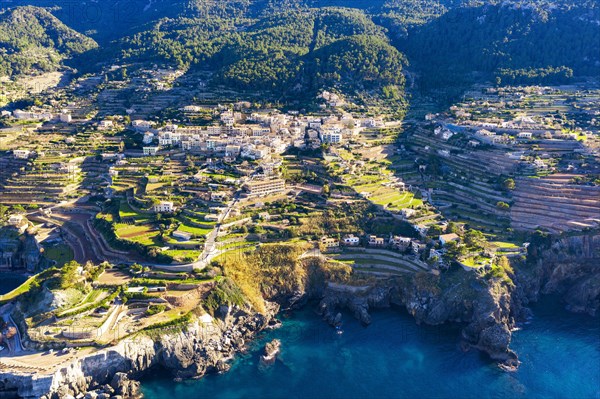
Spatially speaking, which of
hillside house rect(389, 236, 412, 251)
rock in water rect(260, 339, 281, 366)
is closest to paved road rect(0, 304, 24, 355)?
rock in water rect(260, 339, 281, 366)

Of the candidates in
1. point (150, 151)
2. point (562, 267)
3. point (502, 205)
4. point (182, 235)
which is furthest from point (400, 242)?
point (150, 151)

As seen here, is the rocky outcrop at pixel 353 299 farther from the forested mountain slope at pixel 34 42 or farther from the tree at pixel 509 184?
the forested mountain slope at pixel 34 42

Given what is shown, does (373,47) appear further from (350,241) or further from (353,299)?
(353,299)

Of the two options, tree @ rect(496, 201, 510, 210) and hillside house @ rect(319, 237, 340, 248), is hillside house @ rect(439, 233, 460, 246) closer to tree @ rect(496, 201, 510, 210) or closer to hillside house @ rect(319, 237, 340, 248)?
tree @ rect(496, 201, 510, 210)

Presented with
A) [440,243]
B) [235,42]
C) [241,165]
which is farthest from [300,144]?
[235,42]

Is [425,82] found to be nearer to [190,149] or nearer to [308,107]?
[308,107]

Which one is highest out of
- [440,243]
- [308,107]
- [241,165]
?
[308,107]

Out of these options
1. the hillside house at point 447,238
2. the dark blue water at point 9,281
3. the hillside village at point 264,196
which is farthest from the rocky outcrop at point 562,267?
the dark blue water at point 9,281
